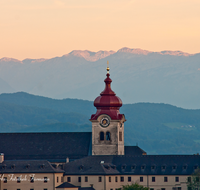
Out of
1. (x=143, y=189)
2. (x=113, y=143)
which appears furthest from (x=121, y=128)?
(x=143, y=189)

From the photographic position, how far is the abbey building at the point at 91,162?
142625 mm

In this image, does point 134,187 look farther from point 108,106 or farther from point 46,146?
point 46,146

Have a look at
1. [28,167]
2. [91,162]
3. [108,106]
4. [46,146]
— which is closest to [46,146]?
[46,146]

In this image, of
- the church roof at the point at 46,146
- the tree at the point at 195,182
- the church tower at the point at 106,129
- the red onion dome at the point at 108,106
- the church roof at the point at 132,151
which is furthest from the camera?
the church roof at the point at 132,151

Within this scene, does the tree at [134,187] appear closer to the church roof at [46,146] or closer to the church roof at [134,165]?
the church roof at [134,165]

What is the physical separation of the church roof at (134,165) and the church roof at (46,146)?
701 cm

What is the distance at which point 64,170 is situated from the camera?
477ft

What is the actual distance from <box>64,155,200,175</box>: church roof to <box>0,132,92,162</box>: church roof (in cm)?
701

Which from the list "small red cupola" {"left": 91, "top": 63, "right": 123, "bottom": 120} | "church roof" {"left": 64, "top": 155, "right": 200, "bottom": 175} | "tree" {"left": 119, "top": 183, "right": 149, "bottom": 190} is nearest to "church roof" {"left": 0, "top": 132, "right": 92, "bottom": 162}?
"small red cupola" {"left": 91, "top": 63, "right": 123, "bottom": 120}

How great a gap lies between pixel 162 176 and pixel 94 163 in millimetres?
13989

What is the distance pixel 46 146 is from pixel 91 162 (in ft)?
46.1

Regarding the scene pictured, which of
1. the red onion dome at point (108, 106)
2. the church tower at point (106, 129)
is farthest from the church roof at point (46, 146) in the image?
the red onion dome at point (108, 106)

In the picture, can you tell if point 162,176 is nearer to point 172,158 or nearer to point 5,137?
point 172,158

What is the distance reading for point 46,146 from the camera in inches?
6122
